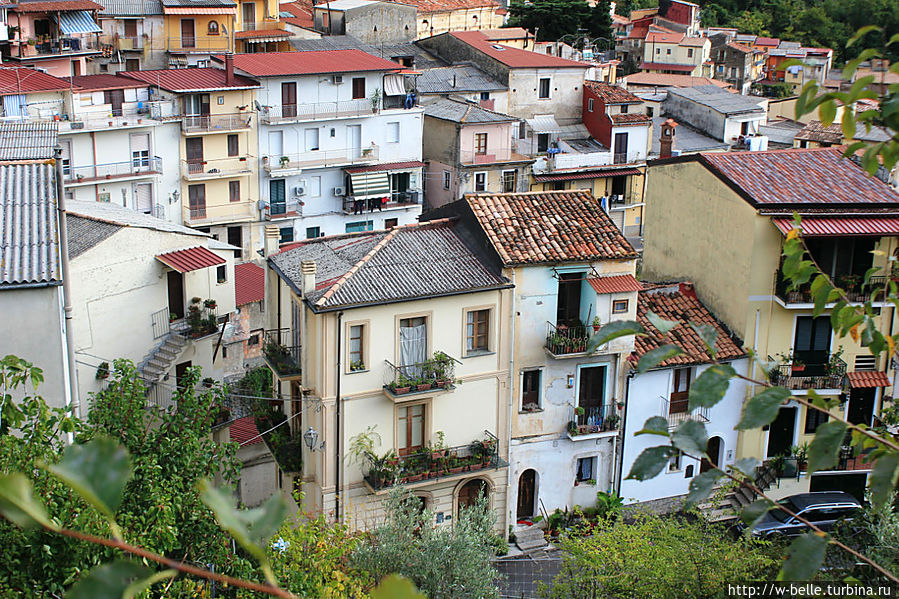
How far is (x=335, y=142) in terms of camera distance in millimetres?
51406

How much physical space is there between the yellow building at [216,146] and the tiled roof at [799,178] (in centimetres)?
2558

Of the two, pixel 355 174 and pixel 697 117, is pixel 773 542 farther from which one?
pixel 697 117

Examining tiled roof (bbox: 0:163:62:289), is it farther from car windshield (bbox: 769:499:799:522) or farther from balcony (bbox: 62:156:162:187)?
balcony (bbox: 62:156:162:187)

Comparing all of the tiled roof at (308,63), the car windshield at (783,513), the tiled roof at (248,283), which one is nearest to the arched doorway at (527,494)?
the car windshield at (783,513)

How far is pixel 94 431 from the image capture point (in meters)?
14.9

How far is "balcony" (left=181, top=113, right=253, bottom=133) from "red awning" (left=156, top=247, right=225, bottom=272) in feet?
70.5

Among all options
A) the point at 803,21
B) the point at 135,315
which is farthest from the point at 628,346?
the point at 803,21

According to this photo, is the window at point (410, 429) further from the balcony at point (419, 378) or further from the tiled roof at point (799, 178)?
the tiled roof at point (799, 178)

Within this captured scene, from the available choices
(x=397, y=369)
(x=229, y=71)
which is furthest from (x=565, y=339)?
(x=229, y=71)

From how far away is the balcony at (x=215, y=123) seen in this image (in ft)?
155

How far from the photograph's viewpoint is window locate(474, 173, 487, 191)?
53.9 metres

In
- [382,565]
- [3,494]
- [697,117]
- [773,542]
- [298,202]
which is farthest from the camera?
[697,117]

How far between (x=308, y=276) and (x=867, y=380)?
52.9 ft

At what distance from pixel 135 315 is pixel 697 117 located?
44840 millimetres
